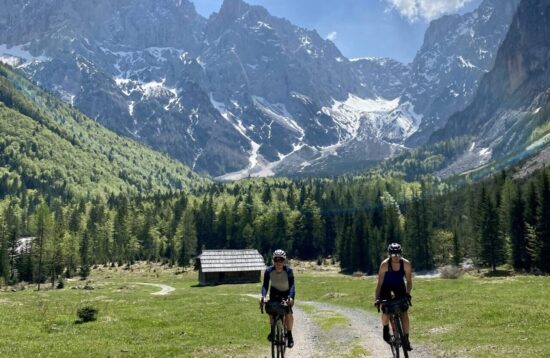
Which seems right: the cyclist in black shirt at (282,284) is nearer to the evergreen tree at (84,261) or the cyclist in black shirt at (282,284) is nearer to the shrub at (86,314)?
the shrub at (86,314)

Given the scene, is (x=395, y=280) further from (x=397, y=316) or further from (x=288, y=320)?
(x=288, y=320)

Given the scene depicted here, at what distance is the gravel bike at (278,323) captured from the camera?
1986cm

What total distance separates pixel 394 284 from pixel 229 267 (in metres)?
90.3

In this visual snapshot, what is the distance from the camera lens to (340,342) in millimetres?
27859

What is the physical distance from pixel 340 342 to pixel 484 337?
7.74 meters

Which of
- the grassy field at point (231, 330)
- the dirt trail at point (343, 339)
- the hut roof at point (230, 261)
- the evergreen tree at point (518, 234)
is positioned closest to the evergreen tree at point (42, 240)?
the hut roof at point (230, 261)

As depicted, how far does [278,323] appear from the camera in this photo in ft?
66.5

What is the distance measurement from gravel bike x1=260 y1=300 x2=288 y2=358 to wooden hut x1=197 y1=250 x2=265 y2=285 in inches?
3374

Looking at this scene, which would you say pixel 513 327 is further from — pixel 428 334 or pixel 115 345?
pixel 115 345

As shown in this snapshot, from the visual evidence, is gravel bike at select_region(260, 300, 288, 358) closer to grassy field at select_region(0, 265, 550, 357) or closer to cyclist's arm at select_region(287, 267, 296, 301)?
cyclist's arm at select_region(287, 267, 296, 301)

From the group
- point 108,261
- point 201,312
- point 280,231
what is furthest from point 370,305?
point 108,261

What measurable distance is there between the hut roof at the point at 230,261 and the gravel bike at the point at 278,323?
8571 centimetres

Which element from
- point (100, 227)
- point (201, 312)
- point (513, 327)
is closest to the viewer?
point (513, 327)

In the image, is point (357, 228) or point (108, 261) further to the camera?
point (108, 261)
